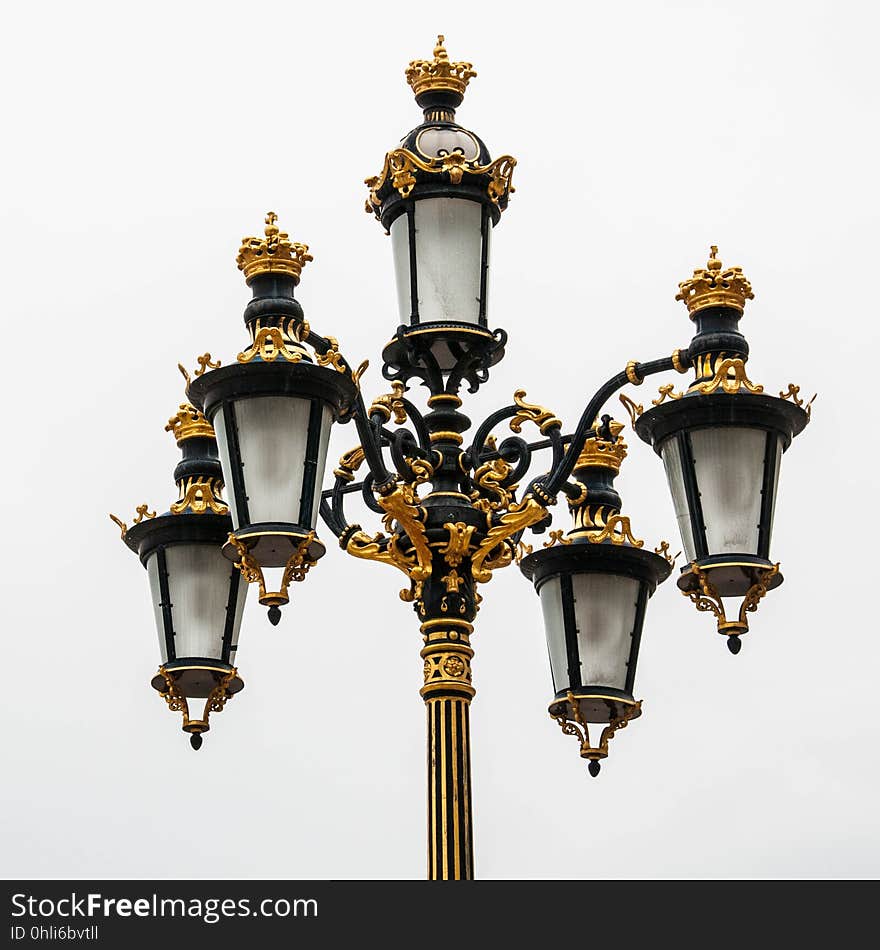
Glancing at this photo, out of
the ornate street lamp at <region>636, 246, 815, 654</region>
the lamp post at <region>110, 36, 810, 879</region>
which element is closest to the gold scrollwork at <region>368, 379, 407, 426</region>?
the lamp post at <region>110, 36, 810, 879</region>

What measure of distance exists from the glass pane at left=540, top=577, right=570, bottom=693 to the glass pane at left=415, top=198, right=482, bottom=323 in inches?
73.1

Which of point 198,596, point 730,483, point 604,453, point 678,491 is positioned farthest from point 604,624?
point 198,596

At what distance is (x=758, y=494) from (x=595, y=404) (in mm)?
897

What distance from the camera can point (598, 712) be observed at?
14805 millimetres

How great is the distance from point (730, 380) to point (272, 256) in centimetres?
226

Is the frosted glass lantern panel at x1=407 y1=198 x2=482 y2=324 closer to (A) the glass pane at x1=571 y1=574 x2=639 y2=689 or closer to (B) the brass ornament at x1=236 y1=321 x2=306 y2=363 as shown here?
(B) the brass ornament at x1=236 y1=321 x2=306 y2=363

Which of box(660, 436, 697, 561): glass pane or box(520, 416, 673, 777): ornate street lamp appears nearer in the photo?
box(660, 436, 697, 561): glass pane

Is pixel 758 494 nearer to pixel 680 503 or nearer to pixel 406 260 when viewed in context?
pixel 680 503

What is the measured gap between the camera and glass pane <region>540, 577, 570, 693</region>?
14.8m

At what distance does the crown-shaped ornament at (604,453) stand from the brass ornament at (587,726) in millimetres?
1422

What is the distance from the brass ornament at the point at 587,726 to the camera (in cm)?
1476

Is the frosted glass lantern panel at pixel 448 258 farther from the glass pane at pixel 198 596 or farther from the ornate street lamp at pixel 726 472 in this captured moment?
the glass pane at pixel 198 596

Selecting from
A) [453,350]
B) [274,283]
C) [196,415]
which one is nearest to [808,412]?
[453,350]

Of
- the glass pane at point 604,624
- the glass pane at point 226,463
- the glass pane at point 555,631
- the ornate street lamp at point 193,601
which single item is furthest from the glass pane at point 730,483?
the ornate street lamp at point 193,601
